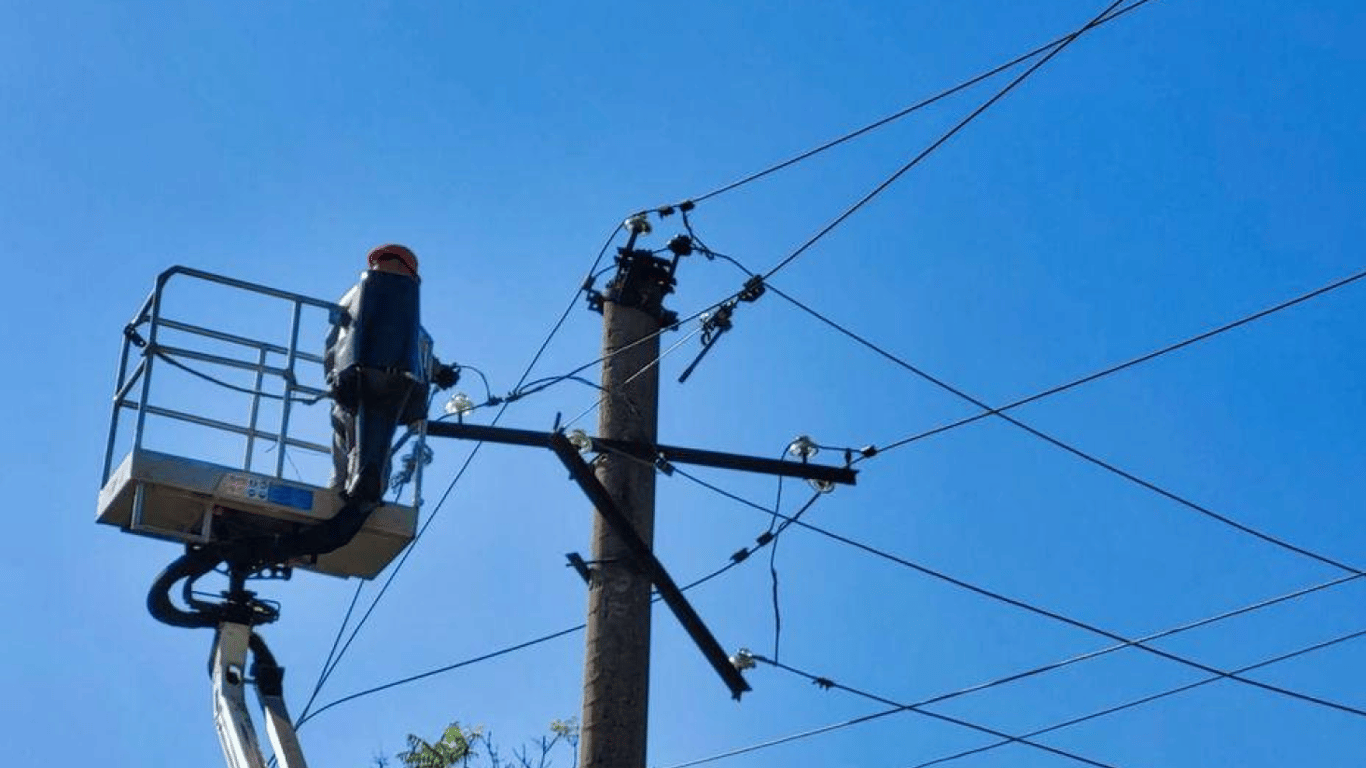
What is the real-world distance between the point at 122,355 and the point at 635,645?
4.41 metres

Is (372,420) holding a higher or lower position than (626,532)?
higher

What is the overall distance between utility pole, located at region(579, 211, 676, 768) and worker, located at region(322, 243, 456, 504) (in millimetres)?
1287

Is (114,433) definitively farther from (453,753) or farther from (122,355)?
(453,753)

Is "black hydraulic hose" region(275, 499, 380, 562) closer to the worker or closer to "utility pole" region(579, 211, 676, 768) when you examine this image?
the worker

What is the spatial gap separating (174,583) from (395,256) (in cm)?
242

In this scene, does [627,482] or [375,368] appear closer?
[627,482]

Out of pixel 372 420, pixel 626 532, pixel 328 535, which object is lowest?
A: pixel 626 532

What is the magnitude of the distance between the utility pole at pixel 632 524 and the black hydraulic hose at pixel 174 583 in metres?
2.69

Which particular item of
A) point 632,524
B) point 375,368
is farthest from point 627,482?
point 375,368

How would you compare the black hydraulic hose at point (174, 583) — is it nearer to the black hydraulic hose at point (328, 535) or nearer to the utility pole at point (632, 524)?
the black hydraulic hose at point (328, 535)

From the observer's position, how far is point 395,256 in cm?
1349

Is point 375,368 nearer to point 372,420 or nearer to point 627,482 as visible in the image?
point 372,420

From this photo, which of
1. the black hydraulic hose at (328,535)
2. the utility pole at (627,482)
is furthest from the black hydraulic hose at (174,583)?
the utility pole at (627,482)

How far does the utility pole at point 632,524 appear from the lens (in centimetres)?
1131
